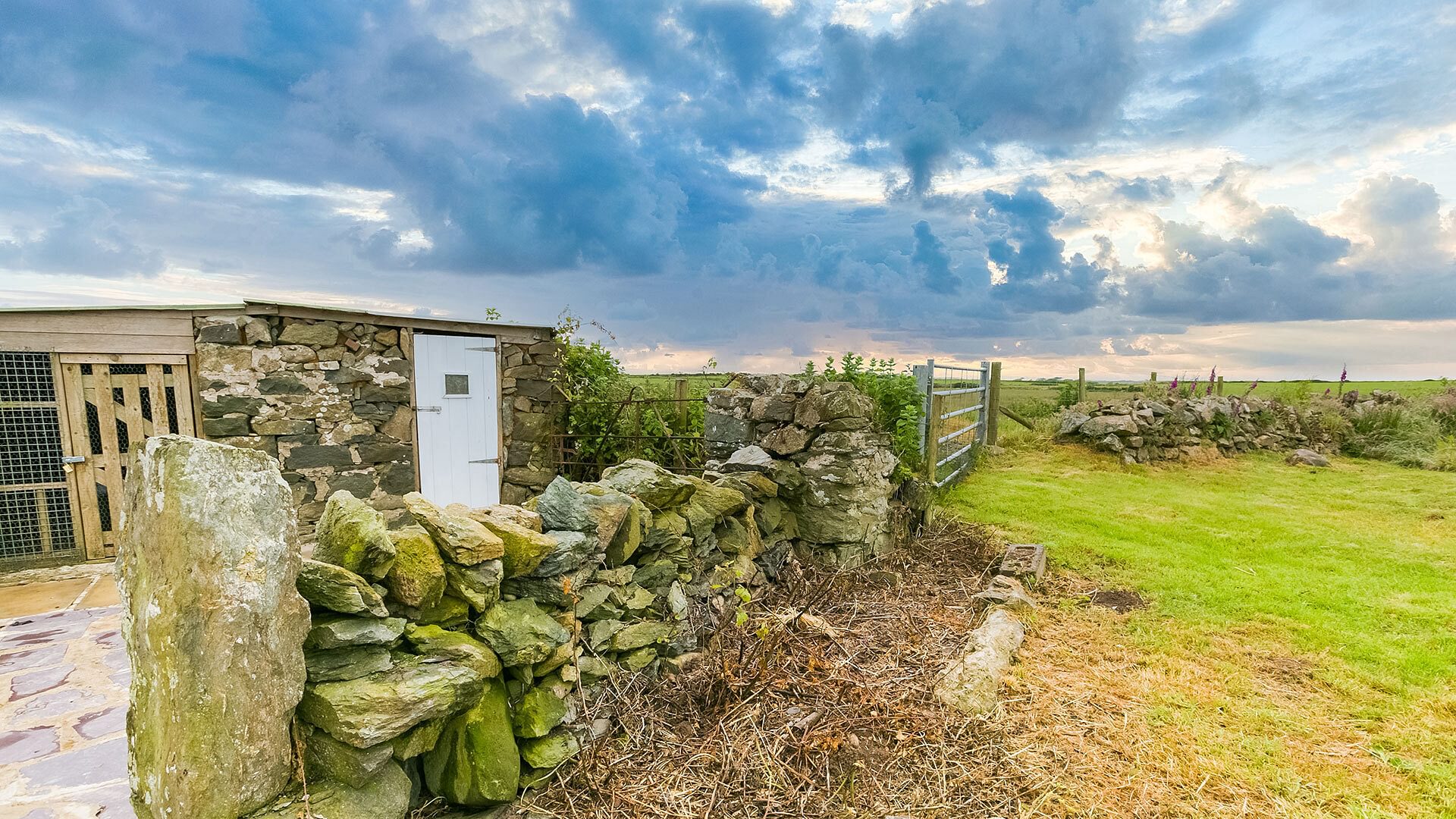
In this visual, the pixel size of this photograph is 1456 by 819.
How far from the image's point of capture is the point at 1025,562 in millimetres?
5434

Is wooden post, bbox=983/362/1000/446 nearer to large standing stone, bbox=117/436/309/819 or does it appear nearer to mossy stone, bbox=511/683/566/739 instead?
mossy stone, bbox=511/683/566/739

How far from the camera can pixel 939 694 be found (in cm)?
334

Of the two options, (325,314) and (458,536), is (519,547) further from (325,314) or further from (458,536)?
(325,314)

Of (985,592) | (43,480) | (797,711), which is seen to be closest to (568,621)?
(797,711)

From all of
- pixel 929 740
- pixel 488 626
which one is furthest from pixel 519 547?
pixel 929 740

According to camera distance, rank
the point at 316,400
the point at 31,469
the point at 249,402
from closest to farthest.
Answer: the point at 31,469
the point at 249,402
the point at 316,400

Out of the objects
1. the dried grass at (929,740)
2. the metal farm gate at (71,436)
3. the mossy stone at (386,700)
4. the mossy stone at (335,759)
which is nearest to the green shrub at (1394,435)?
the dried grass at (929,740)

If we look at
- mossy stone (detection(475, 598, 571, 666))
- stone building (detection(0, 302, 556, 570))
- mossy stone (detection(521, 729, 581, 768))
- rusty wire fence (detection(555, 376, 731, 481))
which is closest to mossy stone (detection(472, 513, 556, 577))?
mossy stone (detection(475, 598, 571, 666))

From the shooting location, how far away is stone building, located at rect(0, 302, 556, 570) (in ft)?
19.8

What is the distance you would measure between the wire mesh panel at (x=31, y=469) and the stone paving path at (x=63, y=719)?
2.00 metres

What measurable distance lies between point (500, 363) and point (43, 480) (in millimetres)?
4444

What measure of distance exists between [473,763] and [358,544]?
1.05 meters

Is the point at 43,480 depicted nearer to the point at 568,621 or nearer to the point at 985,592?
the point at 568,621

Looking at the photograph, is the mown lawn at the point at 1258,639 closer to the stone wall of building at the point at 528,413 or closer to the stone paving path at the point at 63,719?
the stone paving path at the point at 63,719
